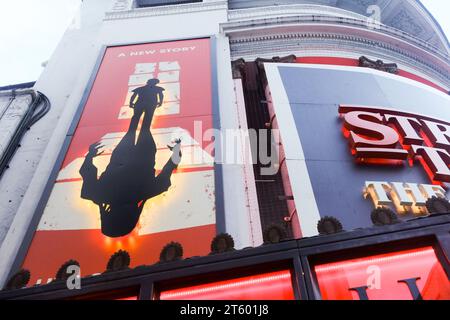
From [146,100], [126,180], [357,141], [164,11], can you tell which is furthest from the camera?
[164,11]

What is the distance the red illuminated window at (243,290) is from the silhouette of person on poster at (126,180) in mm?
3092

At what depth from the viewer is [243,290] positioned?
11.3 ft

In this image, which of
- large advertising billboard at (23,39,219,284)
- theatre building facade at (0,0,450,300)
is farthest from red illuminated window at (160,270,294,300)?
large advertising billboard at (23,39,219,284)

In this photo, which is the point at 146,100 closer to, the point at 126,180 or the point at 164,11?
the point at 126,180

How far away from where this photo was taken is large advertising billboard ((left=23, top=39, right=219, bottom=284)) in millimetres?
6086

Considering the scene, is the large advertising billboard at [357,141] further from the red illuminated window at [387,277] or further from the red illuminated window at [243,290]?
the red illuminated window at [243,290]

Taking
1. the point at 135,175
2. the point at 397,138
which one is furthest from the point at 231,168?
the point at 397,138

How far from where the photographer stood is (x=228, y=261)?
11.5 ft

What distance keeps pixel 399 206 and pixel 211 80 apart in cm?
527

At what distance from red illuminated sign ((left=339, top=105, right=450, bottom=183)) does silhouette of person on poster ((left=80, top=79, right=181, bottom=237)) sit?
3825 mm

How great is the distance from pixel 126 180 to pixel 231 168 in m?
2.05

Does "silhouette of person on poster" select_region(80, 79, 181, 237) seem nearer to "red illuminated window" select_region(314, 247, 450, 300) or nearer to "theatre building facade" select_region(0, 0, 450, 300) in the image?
"theatre building facade" select_region(0, 0, 450, 300)

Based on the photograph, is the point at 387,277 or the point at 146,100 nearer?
the point at 387,277

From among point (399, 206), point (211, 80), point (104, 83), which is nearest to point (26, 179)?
point (104, 83)
